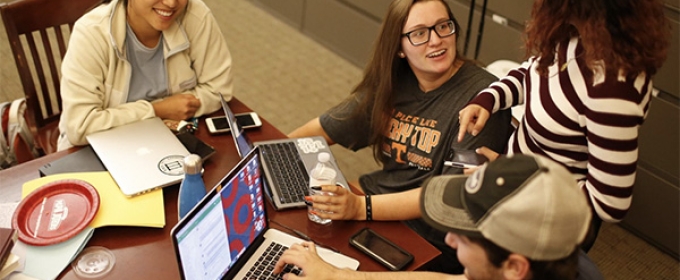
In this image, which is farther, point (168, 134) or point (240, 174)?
point (168, 134)

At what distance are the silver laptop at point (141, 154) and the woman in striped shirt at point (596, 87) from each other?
1.02m

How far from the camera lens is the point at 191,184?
157cm

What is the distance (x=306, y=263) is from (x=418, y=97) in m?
0.73

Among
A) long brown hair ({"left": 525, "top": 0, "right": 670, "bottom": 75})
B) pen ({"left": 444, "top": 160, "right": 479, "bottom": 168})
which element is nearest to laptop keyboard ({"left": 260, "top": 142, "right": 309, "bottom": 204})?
pen ({"left": 444, "top": 160, "right": 479, "bottom": 168})

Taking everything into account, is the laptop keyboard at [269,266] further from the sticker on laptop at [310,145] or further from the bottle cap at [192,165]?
the sticker on laptop at [310,145]

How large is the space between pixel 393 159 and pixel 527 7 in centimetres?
140

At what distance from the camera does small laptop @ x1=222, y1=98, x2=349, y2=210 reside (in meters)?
1.78

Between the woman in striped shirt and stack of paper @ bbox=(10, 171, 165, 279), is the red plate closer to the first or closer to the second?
stack of paper @ bbox=(10, 171, 165, 279)

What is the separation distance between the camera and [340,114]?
2.12m

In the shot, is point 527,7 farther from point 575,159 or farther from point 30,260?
point 30,260

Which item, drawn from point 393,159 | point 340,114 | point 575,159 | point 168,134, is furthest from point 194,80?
point 575,159

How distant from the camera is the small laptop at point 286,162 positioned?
178 centimetres

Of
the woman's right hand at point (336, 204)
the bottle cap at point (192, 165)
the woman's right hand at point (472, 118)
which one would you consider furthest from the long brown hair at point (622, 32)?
the bottle cap at point (192, 165)

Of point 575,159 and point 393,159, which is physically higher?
point 575,159
